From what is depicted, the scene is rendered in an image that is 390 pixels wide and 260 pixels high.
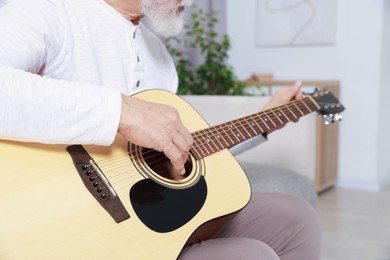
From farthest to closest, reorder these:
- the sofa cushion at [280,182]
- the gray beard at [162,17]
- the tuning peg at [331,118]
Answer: the sofa cushion at [280,182]
the tuning peg at [331,118]
the gray beard at [162,17]

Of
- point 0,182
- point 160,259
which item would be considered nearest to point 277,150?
point 160,259

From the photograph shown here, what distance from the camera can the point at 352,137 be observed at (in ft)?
9.55

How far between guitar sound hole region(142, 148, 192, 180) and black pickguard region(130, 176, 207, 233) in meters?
0.05

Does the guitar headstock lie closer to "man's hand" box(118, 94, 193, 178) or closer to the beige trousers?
the beige trousers

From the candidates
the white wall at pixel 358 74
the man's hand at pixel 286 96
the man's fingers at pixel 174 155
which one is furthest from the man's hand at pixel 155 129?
the white wall at pixel 358 74

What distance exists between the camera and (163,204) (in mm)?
822

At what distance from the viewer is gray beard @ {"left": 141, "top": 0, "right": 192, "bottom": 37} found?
1.12 meters

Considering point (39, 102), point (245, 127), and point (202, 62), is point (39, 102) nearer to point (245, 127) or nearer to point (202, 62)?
point (245, 127)

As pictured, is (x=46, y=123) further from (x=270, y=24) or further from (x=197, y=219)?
(x=270, y=24)

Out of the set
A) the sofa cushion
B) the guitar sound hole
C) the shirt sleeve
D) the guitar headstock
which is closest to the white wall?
the sofa cushion

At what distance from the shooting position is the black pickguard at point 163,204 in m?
0.80

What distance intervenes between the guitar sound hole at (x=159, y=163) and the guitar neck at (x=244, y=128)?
7cm

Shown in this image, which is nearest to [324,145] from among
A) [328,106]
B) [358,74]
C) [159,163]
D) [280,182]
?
[358,74]

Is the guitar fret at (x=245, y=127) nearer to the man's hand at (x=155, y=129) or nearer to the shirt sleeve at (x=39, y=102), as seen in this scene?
the man's hand at (x=155, y=129)
